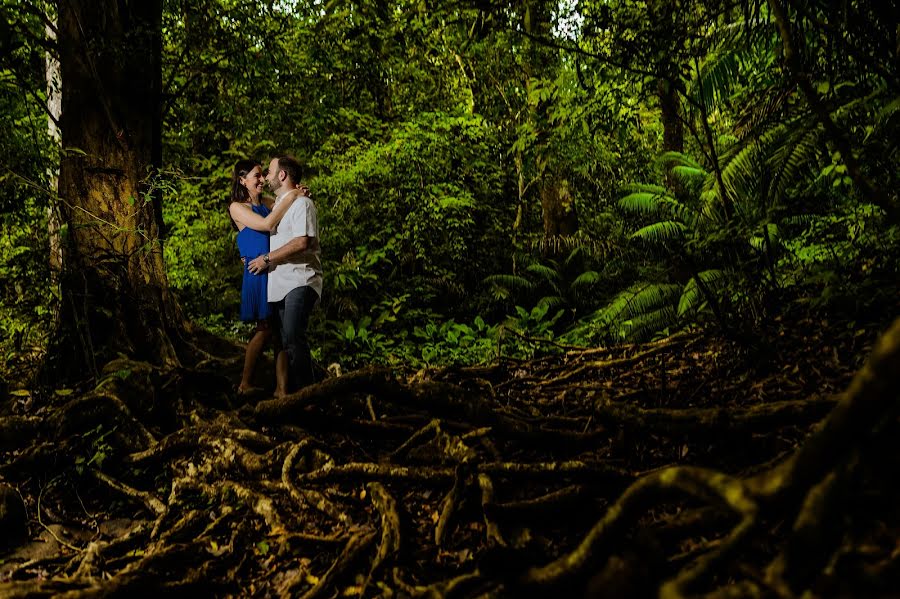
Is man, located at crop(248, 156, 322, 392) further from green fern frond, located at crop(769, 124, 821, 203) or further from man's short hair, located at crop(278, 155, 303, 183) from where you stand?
green fern frond, located at crop(769, 124, 821, 203)

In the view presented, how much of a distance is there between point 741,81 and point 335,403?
6089mm

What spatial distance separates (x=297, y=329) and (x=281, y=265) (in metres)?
0.49

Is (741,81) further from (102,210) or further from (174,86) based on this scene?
(174,86)

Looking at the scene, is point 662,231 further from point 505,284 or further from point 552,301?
point 505,284

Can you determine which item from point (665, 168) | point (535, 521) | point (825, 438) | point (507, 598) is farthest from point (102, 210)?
point (665, 168)

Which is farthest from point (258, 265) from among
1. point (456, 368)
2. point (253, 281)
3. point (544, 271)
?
point (544, 271)

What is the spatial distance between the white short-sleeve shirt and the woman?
0.46 ft

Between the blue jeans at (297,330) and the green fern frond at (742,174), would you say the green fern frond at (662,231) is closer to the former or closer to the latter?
the green fern frond at (742,174)

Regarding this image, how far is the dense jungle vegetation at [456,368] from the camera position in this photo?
1559mm

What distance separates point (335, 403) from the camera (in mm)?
3832

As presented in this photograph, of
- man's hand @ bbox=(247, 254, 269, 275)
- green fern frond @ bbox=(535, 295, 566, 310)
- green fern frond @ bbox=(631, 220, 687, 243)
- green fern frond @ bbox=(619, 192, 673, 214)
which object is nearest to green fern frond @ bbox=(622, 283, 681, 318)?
green fern frond @ bbox=(631, 220, 687, 243)

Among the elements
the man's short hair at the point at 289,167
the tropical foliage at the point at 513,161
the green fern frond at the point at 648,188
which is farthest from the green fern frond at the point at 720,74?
the man's short hair at the point at 289,167

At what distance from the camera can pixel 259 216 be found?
14.4ft

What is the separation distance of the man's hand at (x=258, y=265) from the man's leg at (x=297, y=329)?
0.29m
